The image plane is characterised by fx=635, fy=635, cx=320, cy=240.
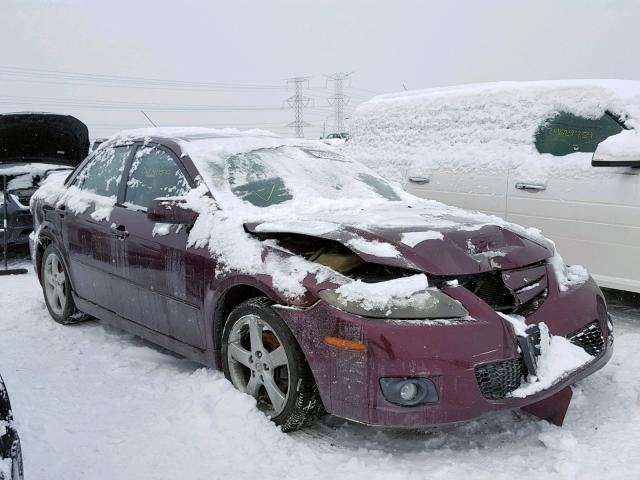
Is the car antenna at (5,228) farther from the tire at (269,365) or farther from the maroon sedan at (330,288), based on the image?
the tire at (269,365)

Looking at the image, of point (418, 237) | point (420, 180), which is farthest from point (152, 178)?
point (420, 180)

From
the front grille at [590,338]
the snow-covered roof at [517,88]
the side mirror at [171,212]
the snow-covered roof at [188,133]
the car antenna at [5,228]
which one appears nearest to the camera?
the front grille at [590,338]

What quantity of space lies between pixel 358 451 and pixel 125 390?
1527 millimetres

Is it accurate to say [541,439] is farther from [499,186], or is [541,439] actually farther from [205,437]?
[499,186]

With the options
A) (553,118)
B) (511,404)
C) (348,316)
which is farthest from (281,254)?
(553,118)

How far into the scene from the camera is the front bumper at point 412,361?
2.64 metres

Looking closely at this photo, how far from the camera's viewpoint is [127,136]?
Answer: 4.68 metres

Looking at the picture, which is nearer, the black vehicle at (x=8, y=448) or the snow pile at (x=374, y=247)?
the black vehicle at (x=8, y=448)

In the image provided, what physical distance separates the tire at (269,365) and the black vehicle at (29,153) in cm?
519

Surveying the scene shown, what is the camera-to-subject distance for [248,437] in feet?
9.98

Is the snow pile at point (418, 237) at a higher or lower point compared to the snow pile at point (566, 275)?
higher

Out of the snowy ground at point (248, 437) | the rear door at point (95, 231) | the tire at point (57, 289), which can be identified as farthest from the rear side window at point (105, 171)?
the snowy ground at point (248, 437)

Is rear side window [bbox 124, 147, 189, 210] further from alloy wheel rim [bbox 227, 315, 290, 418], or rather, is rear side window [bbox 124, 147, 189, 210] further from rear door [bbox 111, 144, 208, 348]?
alloy wheel rim [bbox 227, 315, 290, 418]

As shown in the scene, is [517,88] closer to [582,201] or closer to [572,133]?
[572,133]
